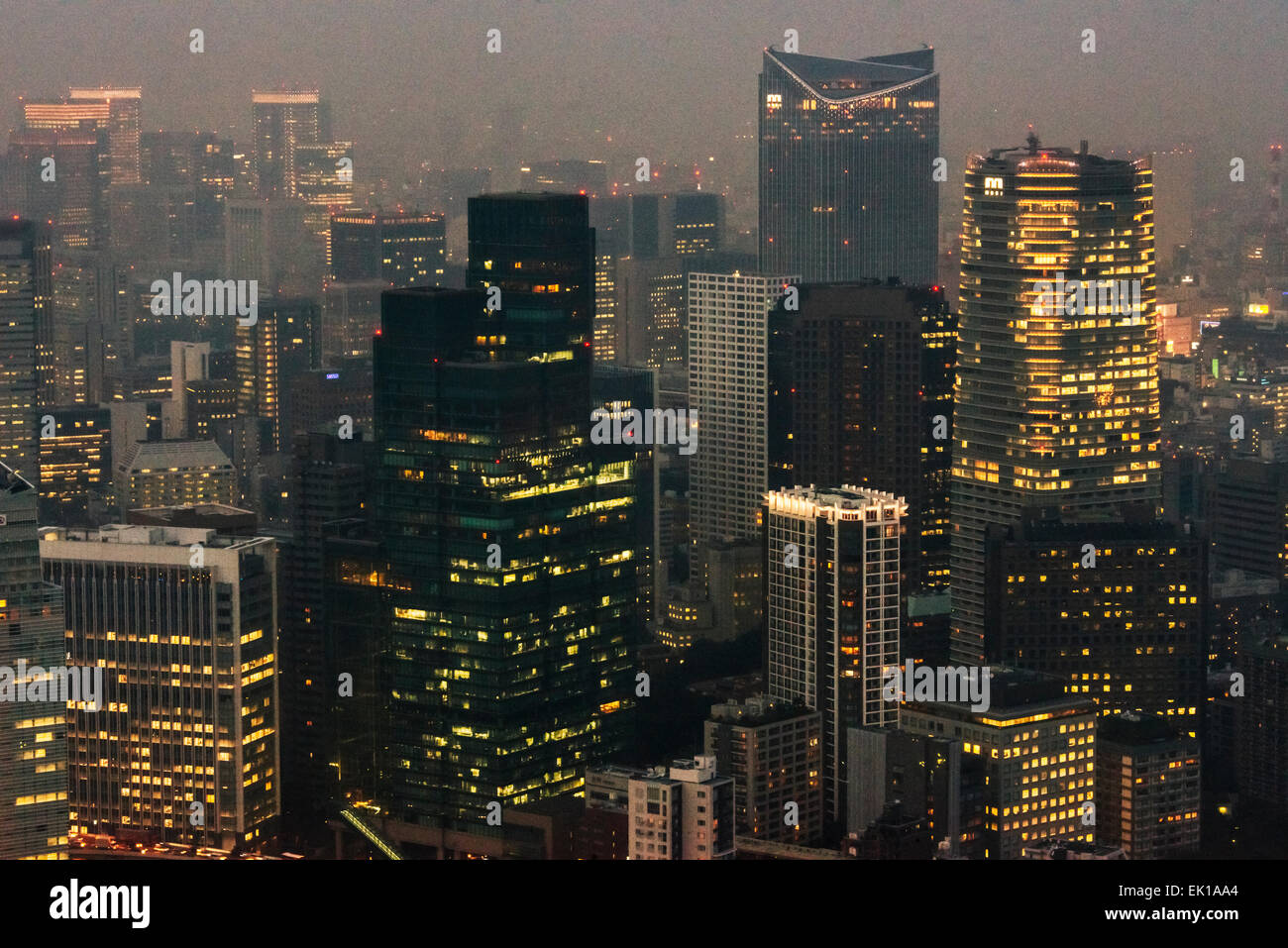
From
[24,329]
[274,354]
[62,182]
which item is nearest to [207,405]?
[274,354]

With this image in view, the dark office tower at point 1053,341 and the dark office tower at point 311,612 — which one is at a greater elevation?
the dark office tower at point 1053,341

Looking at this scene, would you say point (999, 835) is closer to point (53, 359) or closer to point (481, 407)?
point (481, 407)

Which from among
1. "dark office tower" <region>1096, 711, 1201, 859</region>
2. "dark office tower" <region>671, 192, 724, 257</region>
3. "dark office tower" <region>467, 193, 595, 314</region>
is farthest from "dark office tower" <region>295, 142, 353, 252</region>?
"dark office tower" <region>1096, 711, 1201, 859</region>

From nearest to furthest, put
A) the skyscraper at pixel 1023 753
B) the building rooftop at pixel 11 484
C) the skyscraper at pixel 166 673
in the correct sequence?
the building rooftop at pixel 11 484
the skyscraper at pixel 1023 753
the skyscraper at pixel 166 673

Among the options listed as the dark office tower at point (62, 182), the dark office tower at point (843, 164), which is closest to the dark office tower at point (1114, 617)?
the dark office tower at point (62, 182)

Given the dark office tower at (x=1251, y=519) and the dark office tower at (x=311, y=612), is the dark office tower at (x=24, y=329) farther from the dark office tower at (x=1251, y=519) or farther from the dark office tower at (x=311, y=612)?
A: the dark office tower at (x=1251, y=519)
